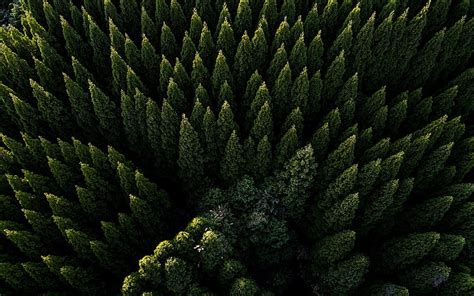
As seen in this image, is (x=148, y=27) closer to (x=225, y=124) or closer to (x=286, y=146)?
(x=225, y=124)

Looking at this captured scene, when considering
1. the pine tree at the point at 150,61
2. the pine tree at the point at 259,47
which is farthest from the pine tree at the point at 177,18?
the pine tree at the point at 259,47

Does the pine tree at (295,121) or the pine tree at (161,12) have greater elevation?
the pine tree at (161,12)

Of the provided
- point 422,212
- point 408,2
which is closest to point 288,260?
point 422,212

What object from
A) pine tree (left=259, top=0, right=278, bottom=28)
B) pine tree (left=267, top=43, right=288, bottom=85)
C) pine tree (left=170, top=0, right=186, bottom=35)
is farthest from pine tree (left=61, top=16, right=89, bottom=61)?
pine tree (left=267, top=43, right=288, bottom=85)

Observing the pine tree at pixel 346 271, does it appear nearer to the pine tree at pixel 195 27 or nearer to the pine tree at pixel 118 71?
the pine tree at pixel 195 27

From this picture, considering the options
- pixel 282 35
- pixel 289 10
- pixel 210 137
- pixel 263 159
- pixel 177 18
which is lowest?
pixel 263 159

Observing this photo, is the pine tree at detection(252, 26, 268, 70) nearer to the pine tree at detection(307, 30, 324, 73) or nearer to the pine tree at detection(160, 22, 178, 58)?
the pine tree at detection(307, 30, 324, 73)

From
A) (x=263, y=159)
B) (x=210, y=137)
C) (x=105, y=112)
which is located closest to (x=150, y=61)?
(x=105, y=112)

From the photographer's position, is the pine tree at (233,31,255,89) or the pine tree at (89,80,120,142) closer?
the pine tree at (89,80,120,142)

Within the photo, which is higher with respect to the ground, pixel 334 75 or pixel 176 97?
pixel 176 97
